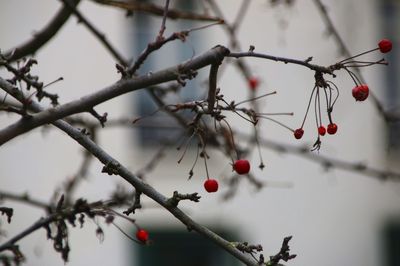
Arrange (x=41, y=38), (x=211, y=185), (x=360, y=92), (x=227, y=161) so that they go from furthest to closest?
(x=227, y=161)
(x=41, y=38)
(x=211, y=185)
(x=360, y=92)

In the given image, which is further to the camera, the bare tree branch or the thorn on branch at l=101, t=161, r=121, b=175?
the bare tree branch

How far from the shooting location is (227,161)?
9.28 m

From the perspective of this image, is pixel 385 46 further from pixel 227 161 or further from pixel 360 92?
pixel 227 161

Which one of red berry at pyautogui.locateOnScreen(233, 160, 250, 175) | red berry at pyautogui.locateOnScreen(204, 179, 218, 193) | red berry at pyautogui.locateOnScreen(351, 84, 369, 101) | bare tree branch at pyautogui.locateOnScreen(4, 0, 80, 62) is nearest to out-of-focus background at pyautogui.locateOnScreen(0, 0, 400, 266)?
bare tree branch at pyautogui.locateOnScreen(4, 0, 80, 62)

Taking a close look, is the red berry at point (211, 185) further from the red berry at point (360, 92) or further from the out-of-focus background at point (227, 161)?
the out-of-focus background at point (227, 161)

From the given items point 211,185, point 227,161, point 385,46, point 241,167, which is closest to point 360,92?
point 385,46

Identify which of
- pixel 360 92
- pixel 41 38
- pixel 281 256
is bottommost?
pixel 281 256

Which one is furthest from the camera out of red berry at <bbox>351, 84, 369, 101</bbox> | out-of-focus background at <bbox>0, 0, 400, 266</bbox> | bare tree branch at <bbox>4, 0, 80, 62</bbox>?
out-of-focus background at <bbox>0, 0, 400, 266</bbox>

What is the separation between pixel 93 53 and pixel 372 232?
4.54 meters

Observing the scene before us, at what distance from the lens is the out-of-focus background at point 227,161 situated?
9328 mm

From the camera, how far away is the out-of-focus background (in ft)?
30.6

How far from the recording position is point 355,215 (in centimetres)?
976

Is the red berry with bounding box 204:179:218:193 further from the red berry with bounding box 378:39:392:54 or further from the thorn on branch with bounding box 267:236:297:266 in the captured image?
the red berry with bounding box 378:39:392:54

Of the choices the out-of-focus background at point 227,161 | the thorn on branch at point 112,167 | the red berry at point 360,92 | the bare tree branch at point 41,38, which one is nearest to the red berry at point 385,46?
the red berry at point 360,92
